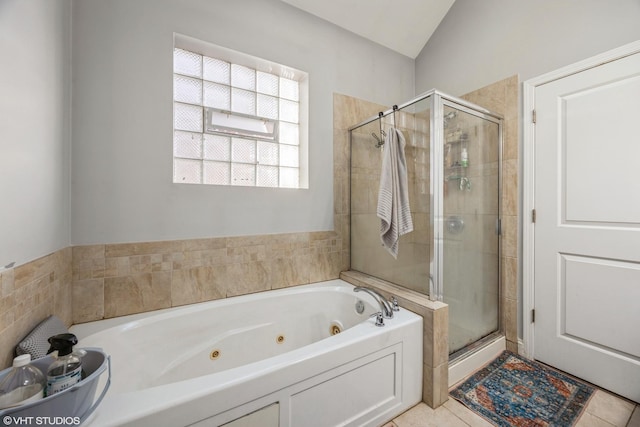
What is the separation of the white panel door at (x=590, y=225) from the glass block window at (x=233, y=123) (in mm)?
1812

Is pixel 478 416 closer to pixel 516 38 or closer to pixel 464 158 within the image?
pixel 464 158

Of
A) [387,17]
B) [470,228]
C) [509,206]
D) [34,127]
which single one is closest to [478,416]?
[470,228]

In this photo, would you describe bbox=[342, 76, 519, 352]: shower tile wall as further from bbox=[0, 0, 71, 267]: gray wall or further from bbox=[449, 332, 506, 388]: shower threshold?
bbox=[0, 0, 71, 267]: gray wall

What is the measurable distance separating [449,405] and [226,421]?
4.00 ft

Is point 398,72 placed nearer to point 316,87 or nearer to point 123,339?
point 316,87

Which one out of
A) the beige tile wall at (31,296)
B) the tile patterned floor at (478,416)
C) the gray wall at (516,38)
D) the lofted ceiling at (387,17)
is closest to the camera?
the beige tile wall at (31,296)

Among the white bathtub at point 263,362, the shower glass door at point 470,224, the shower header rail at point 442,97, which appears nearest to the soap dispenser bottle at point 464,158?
the shower glass door at point 470,224

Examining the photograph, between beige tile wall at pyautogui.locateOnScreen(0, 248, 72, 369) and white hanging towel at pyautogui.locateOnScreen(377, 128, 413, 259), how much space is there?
5.47 feet

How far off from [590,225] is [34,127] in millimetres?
2913

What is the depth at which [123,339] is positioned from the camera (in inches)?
52.6

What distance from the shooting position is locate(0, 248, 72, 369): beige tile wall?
0.86m

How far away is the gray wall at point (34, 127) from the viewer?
0.88 meters

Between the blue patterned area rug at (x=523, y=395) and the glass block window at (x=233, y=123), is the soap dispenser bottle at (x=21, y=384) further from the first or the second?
the blue patterned area rug at (x=523, y=395)

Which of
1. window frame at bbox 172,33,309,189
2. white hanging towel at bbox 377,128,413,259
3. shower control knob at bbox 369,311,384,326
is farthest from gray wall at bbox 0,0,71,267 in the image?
white hanging towel at bbox 377,128,413,259
